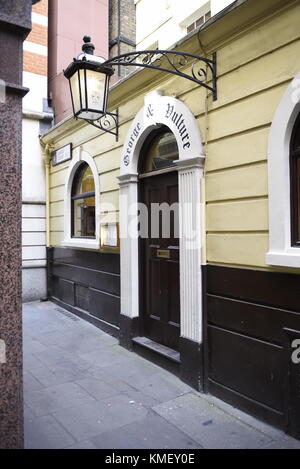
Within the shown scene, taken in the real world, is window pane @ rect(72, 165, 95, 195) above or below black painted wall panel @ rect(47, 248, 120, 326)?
above

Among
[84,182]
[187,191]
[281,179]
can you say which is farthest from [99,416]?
[84,182]

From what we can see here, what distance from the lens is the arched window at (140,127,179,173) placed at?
15.9 feet

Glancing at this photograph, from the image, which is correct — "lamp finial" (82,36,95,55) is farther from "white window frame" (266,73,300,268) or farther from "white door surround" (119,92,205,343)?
"white window frame" (266,73,300,268)

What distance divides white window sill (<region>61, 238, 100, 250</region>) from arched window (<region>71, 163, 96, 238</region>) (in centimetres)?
16

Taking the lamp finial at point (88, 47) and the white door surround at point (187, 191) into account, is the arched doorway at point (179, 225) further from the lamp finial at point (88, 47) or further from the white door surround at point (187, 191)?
the lamp finial at point (88, 47)

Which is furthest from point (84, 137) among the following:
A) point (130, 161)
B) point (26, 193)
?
point (26, 193)

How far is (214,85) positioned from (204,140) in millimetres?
591

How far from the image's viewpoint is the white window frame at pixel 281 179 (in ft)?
10.4

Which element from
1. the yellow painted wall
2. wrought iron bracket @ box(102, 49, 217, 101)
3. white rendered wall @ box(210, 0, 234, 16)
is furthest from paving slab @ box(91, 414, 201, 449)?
white rendered wall @ box(210, 0, 234, 16)

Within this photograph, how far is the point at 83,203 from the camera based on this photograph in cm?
752

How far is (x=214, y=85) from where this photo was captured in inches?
157

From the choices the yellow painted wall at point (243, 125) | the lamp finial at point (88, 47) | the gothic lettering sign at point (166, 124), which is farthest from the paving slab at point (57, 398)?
the lamp finial at point (88, 47)

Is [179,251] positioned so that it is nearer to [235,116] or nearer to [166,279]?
→ [166,279]

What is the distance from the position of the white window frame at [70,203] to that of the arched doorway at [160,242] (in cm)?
140
